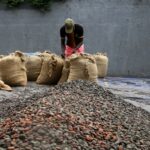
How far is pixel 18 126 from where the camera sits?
4492 millimetres

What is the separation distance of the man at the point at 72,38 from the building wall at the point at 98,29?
4.21 meters

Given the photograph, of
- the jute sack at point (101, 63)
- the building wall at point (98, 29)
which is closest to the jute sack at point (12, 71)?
the jute sack at point (101, 63)

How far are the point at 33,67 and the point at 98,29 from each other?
4212 mm

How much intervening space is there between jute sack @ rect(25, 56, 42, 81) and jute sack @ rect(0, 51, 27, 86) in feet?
2.84

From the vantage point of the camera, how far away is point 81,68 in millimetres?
9531

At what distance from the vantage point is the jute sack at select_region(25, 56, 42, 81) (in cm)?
1088

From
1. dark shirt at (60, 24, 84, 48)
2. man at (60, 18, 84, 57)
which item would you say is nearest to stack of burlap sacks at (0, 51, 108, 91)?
man at (60, 18, 84, 57)

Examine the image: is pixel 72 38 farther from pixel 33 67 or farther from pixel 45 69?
pixel 33 67

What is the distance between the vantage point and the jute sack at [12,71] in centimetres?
973

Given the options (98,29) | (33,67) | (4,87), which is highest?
(98,29)

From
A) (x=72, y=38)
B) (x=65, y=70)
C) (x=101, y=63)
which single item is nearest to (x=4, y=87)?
(x=65, y=70)

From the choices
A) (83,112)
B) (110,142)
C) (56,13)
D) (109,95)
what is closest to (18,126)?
(110,142)

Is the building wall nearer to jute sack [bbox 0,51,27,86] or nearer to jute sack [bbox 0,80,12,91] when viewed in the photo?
jute sack [bbox 0,51,27,86]

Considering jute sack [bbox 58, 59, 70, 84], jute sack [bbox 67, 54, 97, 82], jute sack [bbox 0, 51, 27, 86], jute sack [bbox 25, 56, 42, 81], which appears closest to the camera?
jute sack [bbox 67, 54, 97, 82]
